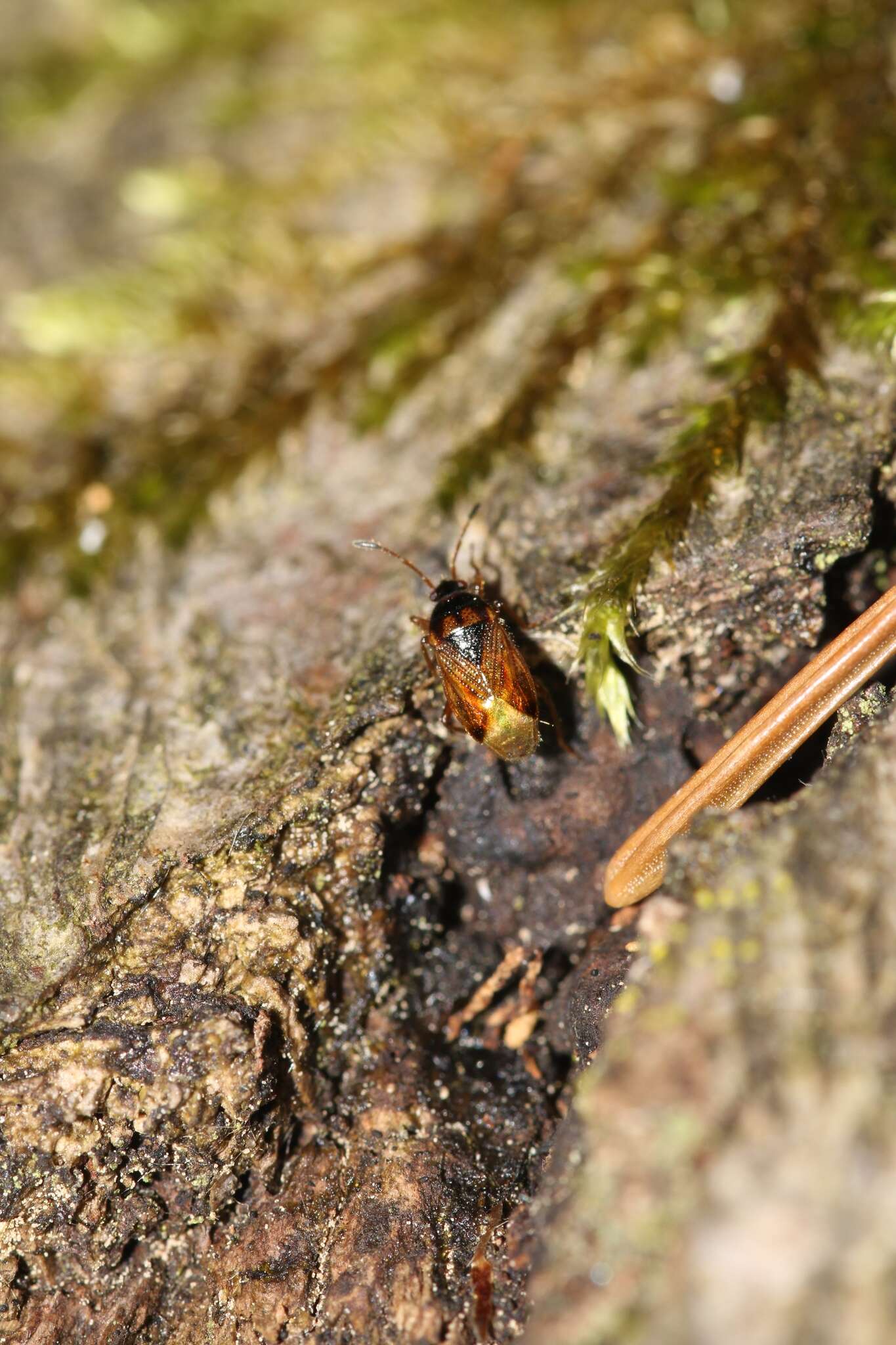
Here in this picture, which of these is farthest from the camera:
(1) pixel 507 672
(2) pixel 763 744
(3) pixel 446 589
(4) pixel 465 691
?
(3) pixel 446 589

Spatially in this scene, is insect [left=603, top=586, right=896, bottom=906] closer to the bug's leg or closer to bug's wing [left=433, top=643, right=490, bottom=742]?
bug's wing [left=433, top=643, right=490, bottom=742]

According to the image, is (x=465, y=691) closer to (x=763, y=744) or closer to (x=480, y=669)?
(x=480, y=669)

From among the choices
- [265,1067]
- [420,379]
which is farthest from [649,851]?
[420,379]

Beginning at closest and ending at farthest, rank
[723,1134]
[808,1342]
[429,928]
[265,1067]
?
[808,1342] → [723,1134] → [265,1067] → [429,928]

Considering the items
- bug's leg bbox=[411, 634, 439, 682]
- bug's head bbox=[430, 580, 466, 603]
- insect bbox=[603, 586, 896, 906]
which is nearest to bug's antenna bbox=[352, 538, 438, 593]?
bug's head bbox=[430, 580, 466, 603]

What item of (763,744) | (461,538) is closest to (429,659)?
(461,538)

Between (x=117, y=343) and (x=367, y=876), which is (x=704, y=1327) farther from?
(x=117, y=343)

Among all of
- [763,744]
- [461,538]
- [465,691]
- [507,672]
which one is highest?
[461,538]
